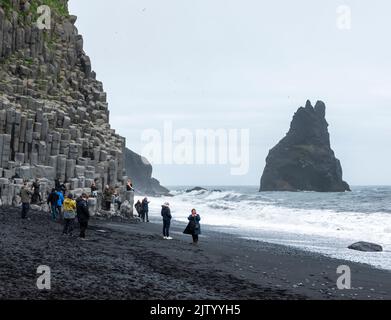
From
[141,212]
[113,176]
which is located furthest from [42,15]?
[141,212]

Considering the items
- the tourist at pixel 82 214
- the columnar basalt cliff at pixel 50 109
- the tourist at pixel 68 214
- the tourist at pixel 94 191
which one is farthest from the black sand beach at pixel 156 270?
the columnar basalt cliff at pixel 50 109

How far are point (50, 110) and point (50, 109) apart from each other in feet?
0.30

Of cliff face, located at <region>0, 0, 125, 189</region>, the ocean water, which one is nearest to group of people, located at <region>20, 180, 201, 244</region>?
cliff face, located at <region>0, 0, 125, 189</region>

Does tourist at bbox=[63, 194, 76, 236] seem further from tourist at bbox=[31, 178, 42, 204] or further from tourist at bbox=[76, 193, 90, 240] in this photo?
tourist at bbox=[31, 178, 42, 204]

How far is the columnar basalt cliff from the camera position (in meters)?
39.8

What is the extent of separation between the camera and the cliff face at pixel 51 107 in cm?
4025

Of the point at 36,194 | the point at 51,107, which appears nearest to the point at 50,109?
the point at 51,107

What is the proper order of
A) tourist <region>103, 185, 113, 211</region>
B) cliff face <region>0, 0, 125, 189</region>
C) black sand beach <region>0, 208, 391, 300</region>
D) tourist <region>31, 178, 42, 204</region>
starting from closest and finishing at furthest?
black sand beach <region>0, 208, 391, 300</region> < tourist <region>31, 178, 42, 204</region> < cliff face <region>0, 0, 125, 189</region> < tourist <region>103, 185, 113, 211</region>

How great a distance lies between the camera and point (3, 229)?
23719mm

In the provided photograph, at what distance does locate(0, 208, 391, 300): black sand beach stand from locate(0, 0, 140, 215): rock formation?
11457mm

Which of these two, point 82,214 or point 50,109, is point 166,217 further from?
point 50,109
